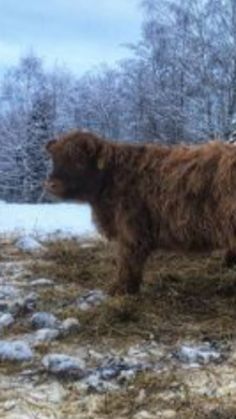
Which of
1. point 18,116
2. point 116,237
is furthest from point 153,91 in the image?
point 116,237

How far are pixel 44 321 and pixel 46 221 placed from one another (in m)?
6.47

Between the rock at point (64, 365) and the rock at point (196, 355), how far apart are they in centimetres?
61

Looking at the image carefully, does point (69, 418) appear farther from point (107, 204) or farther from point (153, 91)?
point (153, 91)

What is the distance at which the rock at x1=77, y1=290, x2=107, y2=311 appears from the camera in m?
6.51

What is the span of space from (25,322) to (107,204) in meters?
1.28

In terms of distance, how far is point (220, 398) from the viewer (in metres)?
4.64

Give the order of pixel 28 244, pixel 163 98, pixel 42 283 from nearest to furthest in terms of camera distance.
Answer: pixel 42 283, pixel 28 244, pixel 163 98

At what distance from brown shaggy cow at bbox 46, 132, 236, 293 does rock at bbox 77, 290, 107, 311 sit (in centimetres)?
18

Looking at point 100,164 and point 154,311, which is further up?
point 100,164

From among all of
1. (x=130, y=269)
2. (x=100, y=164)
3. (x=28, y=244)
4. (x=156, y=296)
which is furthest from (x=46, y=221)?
(x=156, y=296)

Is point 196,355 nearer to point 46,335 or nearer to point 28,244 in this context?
point 46,335

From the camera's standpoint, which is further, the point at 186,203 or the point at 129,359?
the point at 186,203

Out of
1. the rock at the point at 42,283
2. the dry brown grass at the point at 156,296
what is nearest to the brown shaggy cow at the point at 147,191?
the dry brown grass at the point at 156,296

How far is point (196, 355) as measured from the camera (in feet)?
17.4
